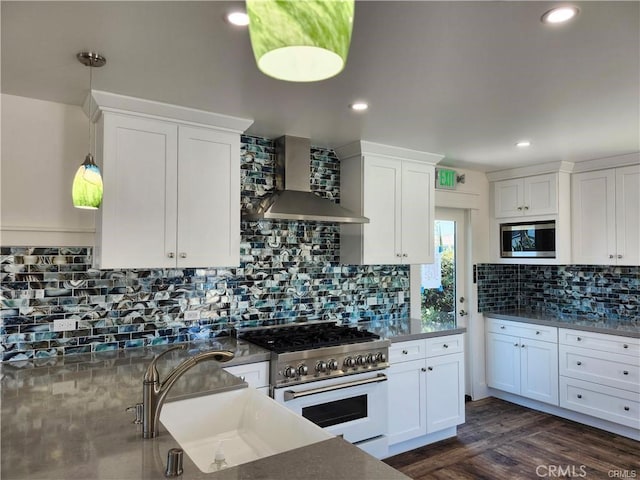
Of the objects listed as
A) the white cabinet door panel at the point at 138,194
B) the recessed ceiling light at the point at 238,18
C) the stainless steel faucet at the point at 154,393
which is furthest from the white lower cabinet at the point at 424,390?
the recessed ceiling light at the point at 238,18

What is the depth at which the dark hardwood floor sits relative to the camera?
3.14 metres

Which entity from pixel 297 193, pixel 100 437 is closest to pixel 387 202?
pixel 297 193

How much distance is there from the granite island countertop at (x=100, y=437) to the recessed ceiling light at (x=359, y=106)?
168 cm

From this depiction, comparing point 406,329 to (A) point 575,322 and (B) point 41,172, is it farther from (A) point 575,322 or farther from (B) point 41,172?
(B) point 41,172

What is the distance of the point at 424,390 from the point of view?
350cm

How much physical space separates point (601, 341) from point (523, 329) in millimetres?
723

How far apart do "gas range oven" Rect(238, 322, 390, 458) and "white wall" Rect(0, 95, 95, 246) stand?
1.36 metres

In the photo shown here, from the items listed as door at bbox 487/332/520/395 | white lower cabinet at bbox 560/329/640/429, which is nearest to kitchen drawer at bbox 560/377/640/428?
white lower cabinet at bbox 560/329/640/429

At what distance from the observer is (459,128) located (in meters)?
3.12

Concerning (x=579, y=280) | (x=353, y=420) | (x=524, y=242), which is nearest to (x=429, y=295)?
(x=524, y=242)

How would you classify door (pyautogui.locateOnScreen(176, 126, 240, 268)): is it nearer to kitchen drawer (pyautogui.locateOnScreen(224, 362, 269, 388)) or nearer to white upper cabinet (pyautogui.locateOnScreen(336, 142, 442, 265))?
kitchen drawer (pyautogui.locateOnScreen(224, 362, 269, 388))

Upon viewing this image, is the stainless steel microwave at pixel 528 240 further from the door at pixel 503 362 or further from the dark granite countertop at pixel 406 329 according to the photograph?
the dark granite countertop at pixel 406 329

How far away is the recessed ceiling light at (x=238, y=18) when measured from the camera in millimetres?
1622

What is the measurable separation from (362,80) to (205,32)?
2.73 ft
